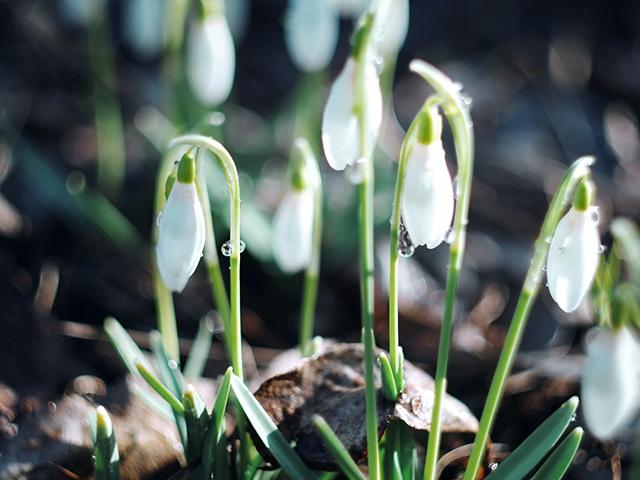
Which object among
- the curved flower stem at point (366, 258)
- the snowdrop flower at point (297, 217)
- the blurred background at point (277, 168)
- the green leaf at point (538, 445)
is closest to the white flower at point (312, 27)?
the blurred background at point (277, 168)

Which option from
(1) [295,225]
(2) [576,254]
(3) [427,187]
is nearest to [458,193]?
(3) [427,187]

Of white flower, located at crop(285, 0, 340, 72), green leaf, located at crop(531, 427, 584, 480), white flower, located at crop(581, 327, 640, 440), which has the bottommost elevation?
green leaf, located at crop(531, 427, 584, 480)

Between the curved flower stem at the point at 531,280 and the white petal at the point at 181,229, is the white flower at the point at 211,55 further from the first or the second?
the curved flower stem at the point at 531,280

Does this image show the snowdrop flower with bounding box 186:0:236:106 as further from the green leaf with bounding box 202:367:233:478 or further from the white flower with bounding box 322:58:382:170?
the green leaf with bounding box 202:367:233:478

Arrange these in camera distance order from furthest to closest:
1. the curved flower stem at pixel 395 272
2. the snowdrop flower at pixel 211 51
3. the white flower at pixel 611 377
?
the snowdrop flower at pixel 211 51
the curved flower stem at pixel 395 272
the white flower at pixel 611 377

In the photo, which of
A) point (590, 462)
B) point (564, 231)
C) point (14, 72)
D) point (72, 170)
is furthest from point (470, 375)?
point (14, 72)

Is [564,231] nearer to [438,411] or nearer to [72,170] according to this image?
[438,411]

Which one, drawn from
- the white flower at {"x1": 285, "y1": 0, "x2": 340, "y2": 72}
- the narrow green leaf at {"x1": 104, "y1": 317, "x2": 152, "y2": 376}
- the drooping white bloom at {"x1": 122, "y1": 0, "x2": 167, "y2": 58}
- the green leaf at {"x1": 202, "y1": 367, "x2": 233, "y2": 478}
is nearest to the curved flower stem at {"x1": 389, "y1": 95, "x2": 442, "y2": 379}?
the green leaf at {"x1": 202, "y1": 367, "x2": 233, "y2": 478}
